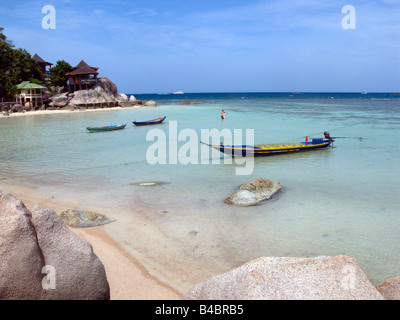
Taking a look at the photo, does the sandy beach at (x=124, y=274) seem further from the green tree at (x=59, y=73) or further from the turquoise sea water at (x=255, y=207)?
the green tree at (x=59, y=73)

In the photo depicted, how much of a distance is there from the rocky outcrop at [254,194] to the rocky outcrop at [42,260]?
20.9 ft

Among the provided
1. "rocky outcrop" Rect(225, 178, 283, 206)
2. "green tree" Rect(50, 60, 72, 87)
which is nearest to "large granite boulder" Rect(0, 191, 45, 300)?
"rocky outcrop" Rect(225, 178, 283, 206)

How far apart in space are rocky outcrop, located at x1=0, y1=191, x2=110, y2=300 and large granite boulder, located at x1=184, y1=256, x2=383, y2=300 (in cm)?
194

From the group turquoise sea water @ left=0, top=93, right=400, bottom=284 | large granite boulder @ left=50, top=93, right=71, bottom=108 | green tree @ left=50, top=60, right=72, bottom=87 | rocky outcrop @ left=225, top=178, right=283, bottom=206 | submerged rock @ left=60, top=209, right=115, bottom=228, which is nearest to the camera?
turquoise sea water @ left=0, top=93, right=400, bottom=284

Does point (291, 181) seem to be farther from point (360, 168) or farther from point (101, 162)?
point (101, 162)

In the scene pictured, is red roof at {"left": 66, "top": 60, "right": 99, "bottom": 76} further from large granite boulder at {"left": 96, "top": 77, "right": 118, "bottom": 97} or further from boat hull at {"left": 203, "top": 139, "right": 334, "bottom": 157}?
boat hull at {"left": 203, "top": 139, "right": 334, "bottom": 157}

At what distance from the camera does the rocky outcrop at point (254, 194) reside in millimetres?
10570

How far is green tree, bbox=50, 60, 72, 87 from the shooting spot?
224ft

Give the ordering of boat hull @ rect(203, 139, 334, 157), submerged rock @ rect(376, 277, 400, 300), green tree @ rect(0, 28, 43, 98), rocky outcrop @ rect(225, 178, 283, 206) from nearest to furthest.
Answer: submerged rock @ rect(376, 277, 400, 300) < rocky outcrop @ rect(225, 178, 283, 206) < boat hull @ rect(203, 139, 334, 157) < green tree @ rect(0, 28, 43, 98)

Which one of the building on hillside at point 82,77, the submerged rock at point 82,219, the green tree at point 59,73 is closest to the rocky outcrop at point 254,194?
the submerged rock at point 82,219

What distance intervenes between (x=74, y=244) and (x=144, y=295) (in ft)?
5.60

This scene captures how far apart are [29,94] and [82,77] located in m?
13.8

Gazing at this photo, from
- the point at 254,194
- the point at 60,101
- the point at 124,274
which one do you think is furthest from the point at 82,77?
the point at 124,274

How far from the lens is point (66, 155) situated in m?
19.4
